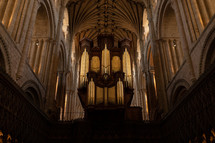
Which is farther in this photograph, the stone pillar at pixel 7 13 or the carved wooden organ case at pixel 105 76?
the carved wooden organ case at pixel 105 76

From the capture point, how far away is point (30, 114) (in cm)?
927

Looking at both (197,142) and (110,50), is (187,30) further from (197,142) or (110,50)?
(110,50)

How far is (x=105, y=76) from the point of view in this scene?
50.8 feet

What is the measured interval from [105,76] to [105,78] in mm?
253

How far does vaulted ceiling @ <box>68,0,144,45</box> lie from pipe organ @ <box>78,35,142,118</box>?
4441mm

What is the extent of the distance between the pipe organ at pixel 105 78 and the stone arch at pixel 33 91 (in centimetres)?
301

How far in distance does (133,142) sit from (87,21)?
→ 1583cm

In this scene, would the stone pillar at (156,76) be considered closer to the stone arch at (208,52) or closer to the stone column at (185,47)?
the stone column at (185,47)

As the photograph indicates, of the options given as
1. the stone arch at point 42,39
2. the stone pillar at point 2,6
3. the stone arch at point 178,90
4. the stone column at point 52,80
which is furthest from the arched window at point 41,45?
the stone arch at point 178,90

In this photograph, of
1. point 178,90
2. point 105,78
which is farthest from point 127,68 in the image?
point 178,90

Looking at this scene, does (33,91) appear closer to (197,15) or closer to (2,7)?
(2,7)

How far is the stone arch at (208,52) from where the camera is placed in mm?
8180

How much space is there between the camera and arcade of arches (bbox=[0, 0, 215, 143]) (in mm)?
7938

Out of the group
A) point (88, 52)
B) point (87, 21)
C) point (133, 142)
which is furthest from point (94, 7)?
point (133, 142)
